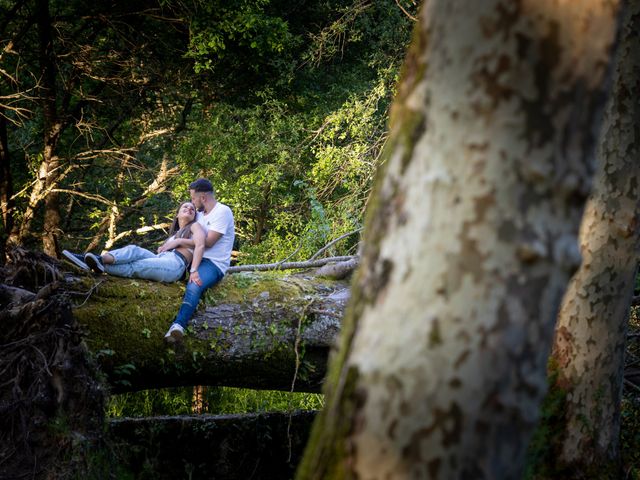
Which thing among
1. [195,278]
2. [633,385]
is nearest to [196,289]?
[195,278]

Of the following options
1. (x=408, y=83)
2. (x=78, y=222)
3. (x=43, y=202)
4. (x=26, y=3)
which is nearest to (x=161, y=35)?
(x=26, y=3)

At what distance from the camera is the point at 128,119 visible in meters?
13.6

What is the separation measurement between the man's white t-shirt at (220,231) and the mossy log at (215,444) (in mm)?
1453

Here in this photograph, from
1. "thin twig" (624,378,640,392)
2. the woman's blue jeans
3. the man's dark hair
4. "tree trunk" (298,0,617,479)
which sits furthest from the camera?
the man's dark hair

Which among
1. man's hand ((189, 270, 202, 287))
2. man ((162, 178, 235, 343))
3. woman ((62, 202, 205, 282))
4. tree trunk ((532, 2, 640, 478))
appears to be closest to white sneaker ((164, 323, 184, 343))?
man ((162, 178, 235, 343))

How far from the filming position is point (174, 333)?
20.2 feet

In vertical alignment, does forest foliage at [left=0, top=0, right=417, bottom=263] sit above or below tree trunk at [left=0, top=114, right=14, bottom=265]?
above

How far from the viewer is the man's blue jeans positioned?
6.25 metres

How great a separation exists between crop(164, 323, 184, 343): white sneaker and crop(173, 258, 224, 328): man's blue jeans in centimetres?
5

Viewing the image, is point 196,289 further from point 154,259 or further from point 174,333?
point 154,259

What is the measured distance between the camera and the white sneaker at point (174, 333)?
20.1ft

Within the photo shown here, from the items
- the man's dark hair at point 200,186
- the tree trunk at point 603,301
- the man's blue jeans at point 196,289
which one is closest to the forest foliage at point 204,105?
the man's dark hair at point 200,186

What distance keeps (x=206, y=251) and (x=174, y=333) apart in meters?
0.87

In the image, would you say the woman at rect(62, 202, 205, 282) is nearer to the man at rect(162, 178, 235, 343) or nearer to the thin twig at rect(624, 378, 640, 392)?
the man at rect(162, 178, 235, 343)
